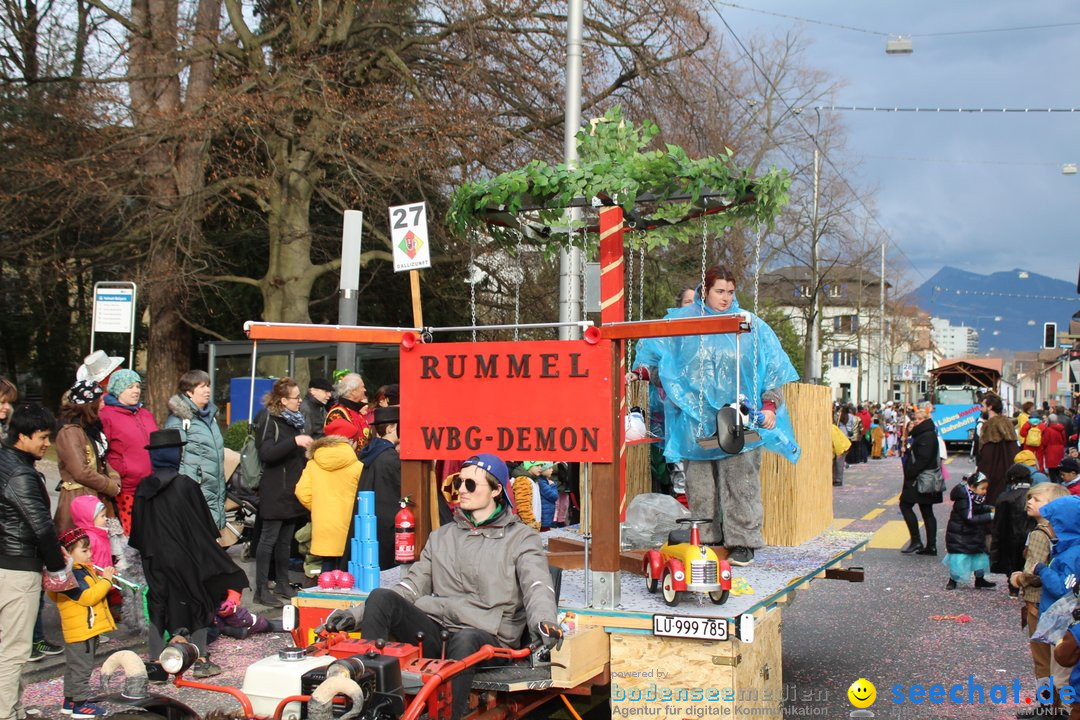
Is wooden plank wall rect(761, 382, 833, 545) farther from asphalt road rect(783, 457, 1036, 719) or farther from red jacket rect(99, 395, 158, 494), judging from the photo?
red jacket rect(99, 395, 158, 494)

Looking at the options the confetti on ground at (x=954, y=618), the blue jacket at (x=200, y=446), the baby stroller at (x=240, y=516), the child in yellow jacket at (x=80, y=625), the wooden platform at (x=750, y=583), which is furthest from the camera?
the baby stroller at (x=240, y=516)

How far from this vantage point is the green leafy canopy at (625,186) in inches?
264

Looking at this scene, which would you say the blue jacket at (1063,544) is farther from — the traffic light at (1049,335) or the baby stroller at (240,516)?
the traffic light at (1049,335)

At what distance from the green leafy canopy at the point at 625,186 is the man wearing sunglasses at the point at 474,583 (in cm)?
211

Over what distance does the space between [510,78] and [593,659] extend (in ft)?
43.4

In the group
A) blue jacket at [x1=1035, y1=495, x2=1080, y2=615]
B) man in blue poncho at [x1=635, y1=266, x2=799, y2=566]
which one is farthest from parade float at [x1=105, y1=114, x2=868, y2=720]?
blue jacket at [x1=1035, y1=495, x2=1080, y2=615]

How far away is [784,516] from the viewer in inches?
317

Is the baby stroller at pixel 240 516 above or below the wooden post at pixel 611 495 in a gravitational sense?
below

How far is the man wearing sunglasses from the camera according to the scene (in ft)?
16.8

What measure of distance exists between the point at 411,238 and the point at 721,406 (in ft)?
10.6

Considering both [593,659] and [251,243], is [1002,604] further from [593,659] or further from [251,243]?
[251,243]

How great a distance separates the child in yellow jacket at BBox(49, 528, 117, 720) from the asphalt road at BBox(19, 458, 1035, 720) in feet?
0.87

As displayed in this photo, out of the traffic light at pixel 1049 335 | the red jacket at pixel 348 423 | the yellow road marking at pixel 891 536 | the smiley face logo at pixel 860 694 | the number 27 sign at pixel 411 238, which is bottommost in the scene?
the yellow road marking at pixel 891 536

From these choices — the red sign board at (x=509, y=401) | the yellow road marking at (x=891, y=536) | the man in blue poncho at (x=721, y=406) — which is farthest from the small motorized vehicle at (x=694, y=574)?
the yellow road marking at (x=891, y=536)
